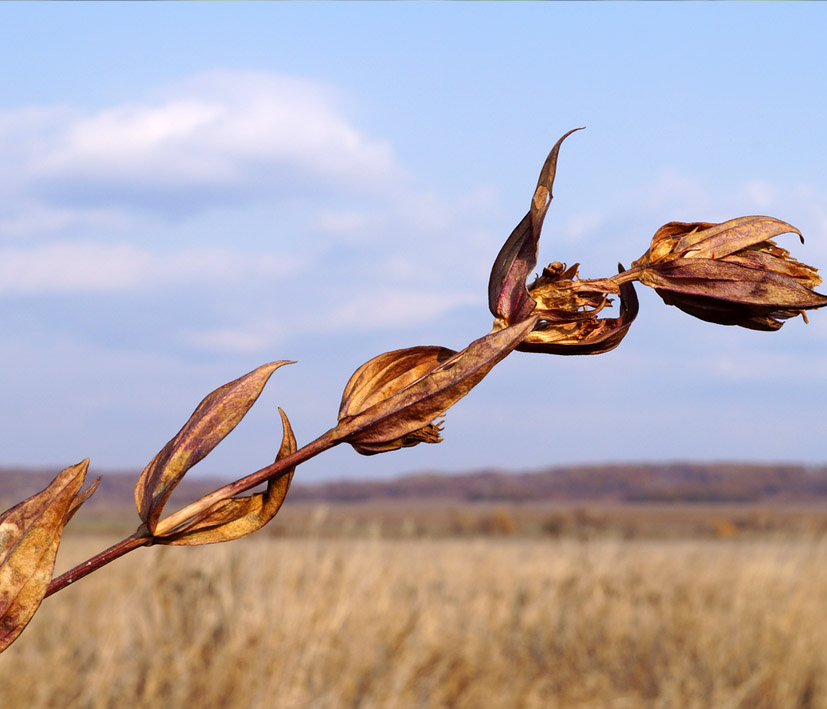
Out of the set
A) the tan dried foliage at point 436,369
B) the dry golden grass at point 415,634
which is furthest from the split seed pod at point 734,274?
the dry golden grass at point 415,634

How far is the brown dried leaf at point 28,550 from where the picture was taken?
0.74 feet

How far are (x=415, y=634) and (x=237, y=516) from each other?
2.82 metres

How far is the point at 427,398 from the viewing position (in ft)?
0.75

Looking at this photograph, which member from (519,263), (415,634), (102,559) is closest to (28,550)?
(102,559)

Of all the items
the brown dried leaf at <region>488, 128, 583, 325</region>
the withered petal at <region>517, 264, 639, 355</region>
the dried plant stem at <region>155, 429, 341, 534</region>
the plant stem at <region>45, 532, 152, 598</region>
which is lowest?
the plant stem at <region>45, 532, 152, 598</region>

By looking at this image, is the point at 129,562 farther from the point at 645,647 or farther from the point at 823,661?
the point at 823,661

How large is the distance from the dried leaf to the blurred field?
2121 mm

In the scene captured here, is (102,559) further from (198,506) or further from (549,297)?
(549,297)

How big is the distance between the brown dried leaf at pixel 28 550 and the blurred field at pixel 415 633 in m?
2.10

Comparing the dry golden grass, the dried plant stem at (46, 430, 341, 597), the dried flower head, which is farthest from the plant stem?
the dry golden grass

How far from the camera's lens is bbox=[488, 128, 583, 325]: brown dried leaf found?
0.77ft

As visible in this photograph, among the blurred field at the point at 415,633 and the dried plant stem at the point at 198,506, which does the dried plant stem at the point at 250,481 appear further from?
the blurred field at the point at 415,633

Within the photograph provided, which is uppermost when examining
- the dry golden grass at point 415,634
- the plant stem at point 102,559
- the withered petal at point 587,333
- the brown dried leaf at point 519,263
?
the brown dried leaf at point 519,263

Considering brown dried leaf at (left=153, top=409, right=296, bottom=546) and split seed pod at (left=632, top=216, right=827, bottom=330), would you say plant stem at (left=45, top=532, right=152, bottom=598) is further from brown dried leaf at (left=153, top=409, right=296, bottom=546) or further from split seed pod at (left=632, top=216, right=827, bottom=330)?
split seed pod at (left=632, top=216, right=827, bottom=330)
